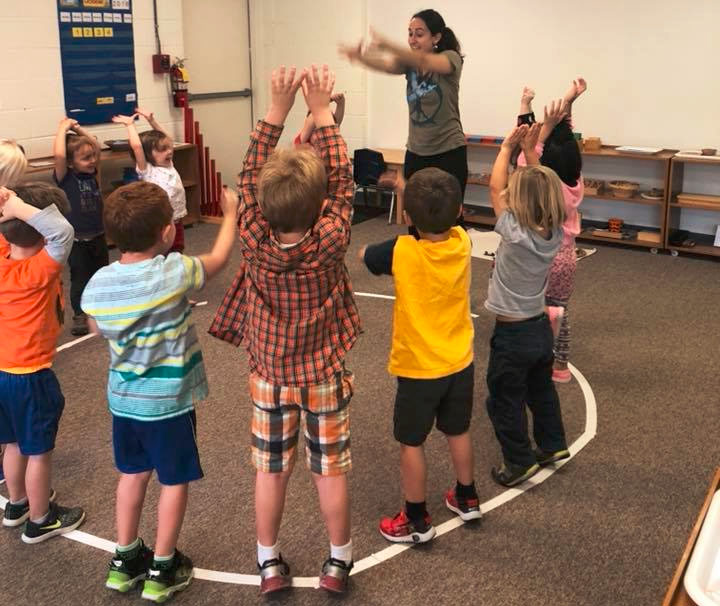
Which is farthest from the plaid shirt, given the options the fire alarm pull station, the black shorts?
the fire alarm pull station

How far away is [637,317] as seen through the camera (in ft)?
16.8

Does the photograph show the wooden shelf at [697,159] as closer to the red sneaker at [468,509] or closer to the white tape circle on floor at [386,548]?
the white tape circle on floor at [386,548]

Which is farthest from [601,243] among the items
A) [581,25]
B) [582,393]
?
[582,393]

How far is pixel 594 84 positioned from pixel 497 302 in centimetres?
475

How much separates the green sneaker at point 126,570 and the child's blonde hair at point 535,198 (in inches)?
67.0

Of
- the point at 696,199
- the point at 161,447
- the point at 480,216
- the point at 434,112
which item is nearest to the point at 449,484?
the point at 161,447

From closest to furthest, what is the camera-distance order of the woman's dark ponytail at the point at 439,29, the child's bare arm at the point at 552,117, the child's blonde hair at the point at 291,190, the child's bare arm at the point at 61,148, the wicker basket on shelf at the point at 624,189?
the child's blonde hair at the point at 291,190
the child's bare arm at the point at 552,117
the child's bare arm at the point at 61,148
the woman's dark ponytail at the point at 439,29
the wicker basket on shelf at the point at 624,189

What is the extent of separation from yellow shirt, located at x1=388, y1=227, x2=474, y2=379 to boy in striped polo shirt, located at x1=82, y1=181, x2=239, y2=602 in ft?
1.85

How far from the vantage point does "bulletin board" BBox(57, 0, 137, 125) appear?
6.77 metres

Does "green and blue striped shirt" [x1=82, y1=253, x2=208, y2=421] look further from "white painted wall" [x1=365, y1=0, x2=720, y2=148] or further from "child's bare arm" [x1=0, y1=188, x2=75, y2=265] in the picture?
"white painted wall" [x1=365, y1=0, x2=720, y2=148]

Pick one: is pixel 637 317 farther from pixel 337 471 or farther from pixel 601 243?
pixel 337 471

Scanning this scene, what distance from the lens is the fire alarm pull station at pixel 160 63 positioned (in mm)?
7559

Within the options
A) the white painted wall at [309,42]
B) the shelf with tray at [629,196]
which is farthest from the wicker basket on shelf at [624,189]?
the white painted wall at [309,42]

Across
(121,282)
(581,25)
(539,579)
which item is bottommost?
(539,579)
